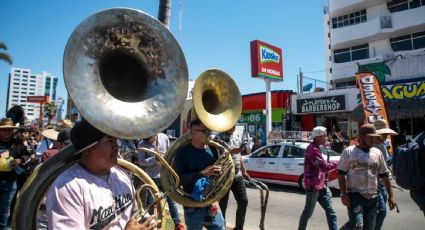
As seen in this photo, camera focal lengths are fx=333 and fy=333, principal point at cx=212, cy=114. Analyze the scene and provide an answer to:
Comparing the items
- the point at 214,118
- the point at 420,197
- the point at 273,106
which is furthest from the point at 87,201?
the point at 273,106

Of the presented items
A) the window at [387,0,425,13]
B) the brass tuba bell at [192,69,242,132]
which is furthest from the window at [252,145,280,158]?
the window at [387,0,425,13]

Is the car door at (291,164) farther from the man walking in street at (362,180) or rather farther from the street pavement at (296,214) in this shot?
the man walking in street at (362,180)

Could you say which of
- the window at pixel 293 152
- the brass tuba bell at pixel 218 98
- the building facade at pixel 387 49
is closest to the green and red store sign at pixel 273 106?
the building facade at pixel 387 49

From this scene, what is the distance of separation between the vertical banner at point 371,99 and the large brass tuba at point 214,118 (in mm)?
11325

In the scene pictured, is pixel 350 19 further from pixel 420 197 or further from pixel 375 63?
pixel 420 197

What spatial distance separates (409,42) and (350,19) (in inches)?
231

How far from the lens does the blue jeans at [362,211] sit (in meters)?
4.30

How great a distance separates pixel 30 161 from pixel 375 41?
29.6 metres

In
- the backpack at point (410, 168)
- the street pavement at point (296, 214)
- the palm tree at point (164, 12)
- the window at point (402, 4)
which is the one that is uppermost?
the window at point (402, 4)

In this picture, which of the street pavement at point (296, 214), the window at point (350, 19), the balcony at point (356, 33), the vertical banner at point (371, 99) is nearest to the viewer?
the street pavement at point (296, 214)

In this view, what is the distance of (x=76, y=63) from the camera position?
1814 millimetres

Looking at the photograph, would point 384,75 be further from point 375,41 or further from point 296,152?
point 296,152

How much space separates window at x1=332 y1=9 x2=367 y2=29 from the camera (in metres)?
29.4

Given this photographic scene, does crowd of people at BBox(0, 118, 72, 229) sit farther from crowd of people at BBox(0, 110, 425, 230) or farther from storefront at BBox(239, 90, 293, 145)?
storefront at BBox(239, 90, 293, 145)
